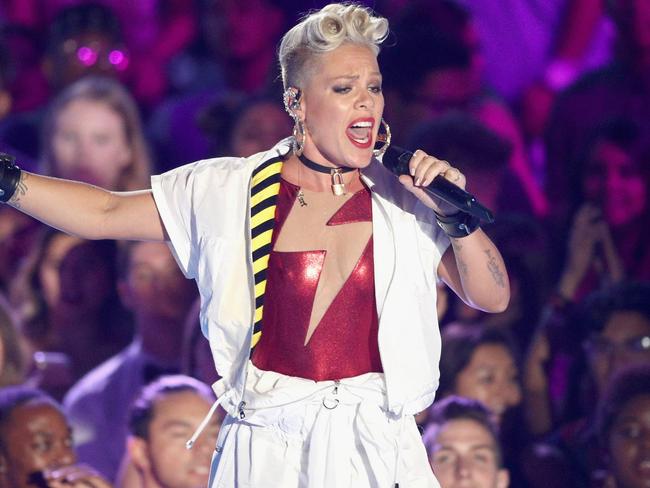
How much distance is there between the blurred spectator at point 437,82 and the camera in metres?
5.08

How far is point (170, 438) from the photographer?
388cm

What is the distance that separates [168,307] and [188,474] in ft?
3.13

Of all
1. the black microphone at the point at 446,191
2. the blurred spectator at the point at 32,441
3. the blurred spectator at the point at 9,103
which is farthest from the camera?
the blurred spectator at the point at 9,103

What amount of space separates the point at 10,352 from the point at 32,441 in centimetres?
48

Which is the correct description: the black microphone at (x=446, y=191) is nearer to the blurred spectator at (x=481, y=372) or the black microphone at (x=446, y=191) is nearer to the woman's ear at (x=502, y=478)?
the woman's ear at (x=502, y=478)

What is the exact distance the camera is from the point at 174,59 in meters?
6.05

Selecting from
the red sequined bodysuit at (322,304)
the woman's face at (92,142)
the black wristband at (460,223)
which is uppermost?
the woman's face at (92,142)

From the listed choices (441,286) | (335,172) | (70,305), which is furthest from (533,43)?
(335,172)

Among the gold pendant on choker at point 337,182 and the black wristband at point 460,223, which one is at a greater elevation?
the gold pendant on choker at point 337,182

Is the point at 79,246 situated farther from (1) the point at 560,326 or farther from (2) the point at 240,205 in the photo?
(2) the point at 240,205

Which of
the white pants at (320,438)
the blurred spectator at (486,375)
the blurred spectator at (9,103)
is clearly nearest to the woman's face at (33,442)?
the blurred spectator at (486,375)

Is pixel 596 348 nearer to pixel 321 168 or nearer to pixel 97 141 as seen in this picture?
pixel 321 168

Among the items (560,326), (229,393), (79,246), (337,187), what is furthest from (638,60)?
(229,393)

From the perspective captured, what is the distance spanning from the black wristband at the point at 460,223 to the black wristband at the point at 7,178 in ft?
3.13
